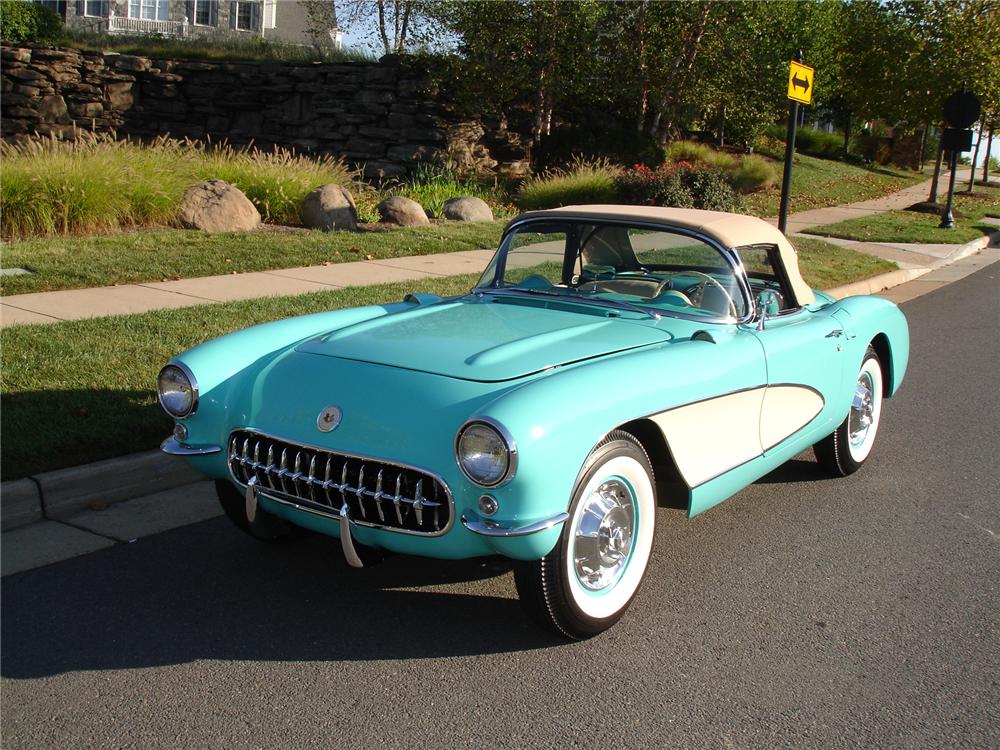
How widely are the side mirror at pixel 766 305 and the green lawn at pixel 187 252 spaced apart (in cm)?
619

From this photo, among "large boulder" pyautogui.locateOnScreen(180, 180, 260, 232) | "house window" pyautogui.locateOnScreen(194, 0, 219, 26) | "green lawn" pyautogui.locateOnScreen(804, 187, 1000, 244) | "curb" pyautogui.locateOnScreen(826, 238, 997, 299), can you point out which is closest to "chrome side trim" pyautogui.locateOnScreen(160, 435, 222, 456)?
"curb" pyautogui.locateOnScreen(826, 238, 997, 299)

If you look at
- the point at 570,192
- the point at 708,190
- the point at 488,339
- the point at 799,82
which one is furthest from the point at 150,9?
the point at 488,339

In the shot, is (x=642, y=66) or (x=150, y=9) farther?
(x=150, y=9)

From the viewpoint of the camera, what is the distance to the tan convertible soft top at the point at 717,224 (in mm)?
4586

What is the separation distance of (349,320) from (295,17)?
3836 centimetres

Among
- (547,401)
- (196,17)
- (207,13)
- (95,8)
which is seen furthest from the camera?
(207,13)

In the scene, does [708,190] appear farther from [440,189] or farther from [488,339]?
[488,339]

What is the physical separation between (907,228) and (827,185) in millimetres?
9383

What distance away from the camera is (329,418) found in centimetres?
347

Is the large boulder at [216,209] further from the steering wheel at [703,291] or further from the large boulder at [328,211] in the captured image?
the steering wheel at [703,291]

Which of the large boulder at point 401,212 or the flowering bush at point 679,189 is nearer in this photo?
the large boulder at point 401,212

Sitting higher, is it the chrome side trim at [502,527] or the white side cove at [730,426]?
the white side cove at [730,426]

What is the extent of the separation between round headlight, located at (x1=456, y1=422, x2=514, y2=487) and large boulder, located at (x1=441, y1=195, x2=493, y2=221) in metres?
12.3

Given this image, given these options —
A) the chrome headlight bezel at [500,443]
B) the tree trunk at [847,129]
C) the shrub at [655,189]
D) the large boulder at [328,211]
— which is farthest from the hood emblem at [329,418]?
the tree trunk at [847,129]
